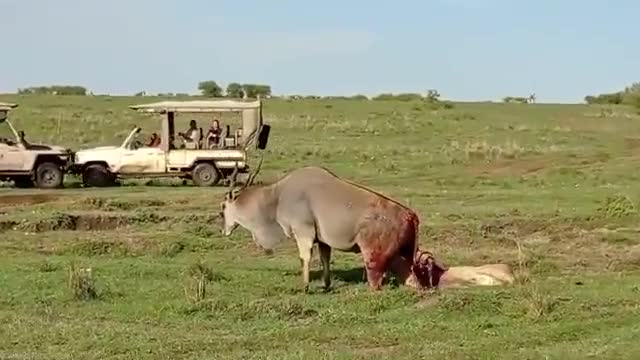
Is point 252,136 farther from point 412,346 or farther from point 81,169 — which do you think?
point 412,346

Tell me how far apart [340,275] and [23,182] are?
1661cm

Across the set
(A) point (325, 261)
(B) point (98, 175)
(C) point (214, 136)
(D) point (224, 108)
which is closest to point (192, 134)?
(C) point (214, 136)

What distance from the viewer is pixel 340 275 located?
17.2m

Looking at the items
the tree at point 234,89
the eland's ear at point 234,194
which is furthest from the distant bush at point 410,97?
the eland's ear at point 234,194

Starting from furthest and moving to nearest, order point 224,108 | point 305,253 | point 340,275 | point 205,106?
1. point 224,108
2. point 205,106
3. point 340,275
4. point 305,253

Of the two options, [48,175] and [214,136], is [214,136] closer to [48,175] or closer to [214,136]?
[214,136]

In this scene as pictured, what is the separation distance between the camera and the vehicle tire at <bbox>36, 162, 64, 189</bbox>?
31.3 metres

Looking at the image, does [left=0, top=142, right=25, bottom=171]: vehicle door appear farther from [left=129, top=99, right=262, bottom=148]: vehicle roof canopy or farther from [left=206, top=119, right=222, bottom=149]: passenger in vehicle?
[left=206, top=119, right=222, bottom=149]: passenger in vehicle

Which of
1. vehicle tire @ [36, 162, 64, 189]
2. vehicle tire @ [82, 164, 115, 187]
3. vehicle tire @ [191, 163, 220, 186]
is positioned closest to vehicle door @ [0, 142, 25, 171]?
vehicle tire @ [36, 162, 64, 189]

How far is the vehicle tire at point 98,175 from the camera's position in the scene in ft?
104

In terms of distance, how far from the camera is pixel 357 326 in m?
12.9

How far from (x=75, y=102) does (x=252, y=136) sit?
47667 millimetres

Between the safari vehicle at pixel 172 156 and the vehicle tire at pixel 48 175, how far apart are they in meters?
0.53

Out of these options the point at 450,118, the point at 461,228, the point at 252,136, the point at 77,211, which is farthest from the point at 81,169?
the point at 450,118
